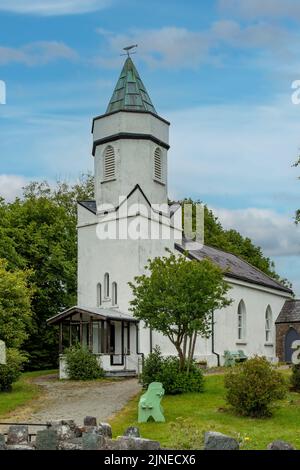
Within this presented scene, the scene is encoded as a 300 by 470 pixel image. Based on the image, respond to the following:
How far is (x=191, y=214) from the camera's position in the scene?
64750 mm

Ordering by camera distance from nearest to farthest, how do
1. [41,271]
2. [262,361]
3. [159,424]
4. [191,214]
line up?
[159,424] < [262,361] < [41,271] < [191,214]

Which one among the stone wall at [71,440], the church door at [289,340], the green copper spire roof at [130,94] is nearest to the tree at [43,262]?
the green copper spire roof at [130,94]

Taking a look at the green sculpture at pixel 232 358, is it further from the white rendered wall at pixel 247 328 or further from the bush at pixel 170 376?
the bush at pixel 170 376

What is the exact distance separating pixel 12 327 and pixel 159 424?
50.1ft

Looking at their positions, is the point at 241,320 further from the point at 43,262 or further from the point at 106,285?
the point at 43,262

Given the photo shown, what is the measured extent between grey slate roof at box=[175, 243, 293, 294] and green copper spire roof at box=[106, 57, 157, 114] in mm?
8876

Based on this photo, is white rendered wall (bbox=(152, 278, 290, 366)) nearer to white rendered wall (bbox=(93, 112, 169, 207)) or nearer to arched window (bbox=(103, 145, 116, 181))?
white rendered wall (bbox=(93, 112, 169, 207))

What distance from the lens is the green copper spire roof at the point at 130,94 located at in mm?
44031

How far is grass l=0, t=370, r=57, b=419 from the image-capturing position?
26.9 m

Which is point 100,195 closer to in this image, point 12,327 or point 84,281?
point 84,281

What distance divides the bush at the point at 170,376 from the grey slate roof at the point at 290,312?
22019 millimetres

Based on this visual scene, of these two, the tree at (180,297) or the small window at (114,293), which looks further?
the small window at (114,293)

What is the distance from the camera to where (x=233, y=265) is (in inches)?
1930
